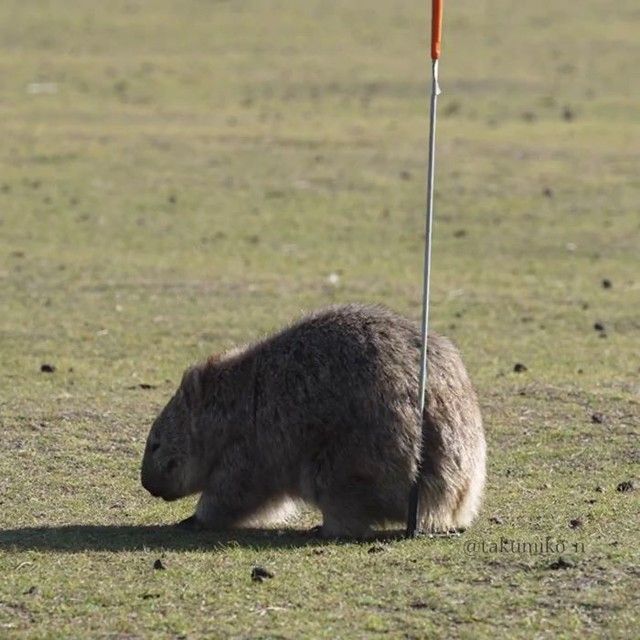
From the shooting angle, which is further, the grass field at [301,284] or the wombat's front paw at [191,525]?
the wombat's front paw at [191,525]

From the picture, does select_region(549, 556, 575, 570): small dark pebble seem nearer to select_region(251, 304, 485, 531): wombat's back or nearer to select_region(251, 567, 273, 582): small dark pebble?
select_region(251, 304, 485, 531): wombat's back

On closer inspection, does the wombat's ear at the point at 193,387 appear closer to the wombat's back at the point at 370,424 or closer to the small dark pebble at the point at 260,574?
the wombat's back at the point at 370,424

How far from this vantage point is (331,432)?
8547 millimetres

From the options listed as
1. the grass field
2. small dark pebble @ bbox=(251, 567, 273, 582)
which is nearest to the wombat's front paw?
the grass field

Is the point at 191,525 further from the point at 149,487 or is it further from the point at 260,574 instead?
the point at 260,574

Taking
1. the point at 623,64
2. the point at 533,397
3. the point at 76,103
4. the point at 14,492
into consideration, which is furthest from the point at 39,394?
the point at 623,64

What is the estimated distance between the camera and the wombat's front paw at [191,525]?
8.91 metres

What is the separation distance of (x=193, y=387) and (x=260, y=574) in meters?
1.80

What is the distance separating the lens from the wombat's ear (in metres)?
9.18

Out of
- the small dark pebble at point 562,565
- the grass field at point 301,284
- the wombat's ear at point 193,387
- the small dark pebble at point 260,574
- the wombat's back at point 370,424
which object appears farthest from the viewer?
the wombat's ear at point 193,387

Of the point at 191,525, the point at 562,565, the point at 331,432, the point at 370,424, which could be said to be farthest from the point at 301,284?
the point at 562,565

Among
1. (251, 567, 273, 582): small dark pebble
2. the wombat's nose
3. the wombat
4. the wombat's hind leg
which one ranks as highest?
the wombat

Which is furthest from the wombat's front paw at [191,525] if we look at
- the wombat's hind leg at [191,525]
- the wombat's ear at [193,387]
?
the wombat's ear at [193,387]

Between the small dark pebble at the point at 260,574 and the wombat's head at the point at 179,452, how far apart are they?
1583mm
